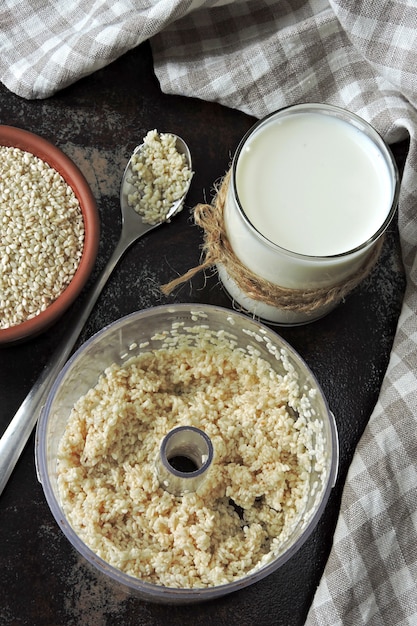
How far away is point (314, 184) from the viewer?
148 cm

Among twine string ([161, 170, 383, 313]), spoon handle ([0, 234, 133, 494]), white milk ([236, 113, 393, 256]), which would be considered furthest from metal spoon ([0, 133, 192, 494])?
white milk ([236, 113, 393, 256])

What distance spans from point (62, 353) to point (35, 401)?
0.33 feet

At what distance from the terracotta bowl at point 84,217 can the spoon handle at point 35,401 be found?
0.19 ft

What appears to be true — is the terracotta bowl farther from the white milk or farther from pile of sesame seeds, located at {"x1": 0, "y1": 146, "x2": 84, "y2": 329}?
the white milk

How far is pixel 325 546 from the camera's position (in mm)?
1618

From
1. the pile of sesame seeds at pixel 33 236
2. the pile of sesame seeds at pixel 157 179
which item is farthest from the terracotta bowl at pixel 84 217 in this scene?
the pile of sesame seeds at pixel 157 179

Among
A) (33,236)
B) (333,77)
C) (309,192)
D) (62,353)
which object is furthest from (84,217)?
(333,77)

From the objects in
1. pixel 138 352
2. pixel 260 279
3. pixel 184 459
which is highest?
pixel 260 279

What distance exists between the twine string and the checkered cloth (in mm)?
195

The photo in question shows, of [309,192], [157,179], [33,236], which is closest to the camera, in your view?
[309,192]

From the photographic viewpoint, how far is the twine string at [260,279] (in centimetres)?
154

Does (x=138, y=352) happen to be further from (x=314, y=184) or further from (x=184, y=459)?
(x=314, y=184)

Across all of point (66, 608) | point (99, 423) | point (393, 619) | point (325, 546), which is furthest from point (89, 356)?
point (393, 619)

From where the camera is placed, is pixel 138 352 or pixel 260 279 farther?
pixel 138 352
